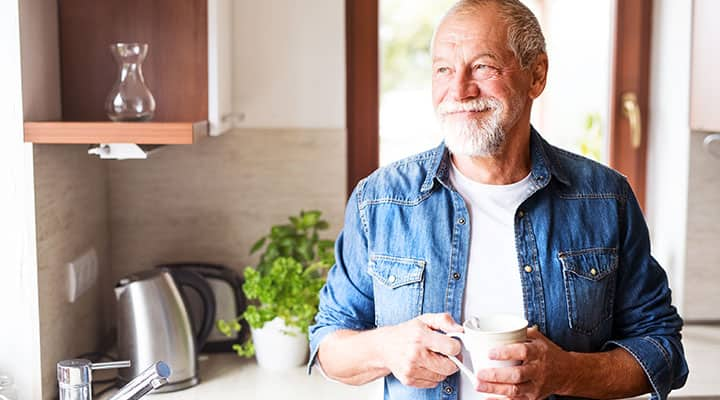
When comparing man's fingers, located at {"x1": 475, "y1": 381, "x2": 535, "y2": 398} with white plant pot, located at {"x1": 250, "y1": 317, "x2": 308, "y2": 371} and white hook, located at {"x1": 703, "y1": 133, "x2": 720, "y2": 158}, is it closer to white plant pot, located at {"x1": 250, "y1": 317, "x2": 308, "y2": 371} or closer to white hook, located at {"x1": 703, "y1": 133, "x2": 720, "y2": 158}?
white plant pot, located at {"x1": 250, "y1": 317, "x2": 308, "y2": 371}

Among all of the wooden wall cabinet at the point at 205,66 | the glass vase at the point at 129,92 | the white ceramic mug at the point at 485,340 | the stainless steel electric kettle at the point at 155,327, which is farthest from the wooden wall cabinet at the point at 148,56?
the white ceramic mug at the point at 485,340

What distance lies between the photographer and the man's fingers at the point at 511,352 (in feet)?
4.25

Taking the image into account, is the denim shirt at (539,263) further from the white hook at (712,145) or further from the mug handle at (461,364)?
the white hook at (712,145)

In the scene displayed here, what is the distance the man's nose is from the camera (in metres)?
1.52

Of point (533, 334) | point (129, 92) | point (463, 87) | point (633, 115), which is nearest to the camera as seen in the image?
point (533, 334)

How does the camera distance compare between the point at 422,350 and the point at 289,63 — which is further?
the point at 289,63

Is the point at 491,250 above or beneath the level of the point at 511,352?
above

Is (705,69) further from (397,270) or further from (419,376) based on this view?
(419,376)

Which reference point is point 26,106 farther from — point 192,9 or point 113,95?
point 192,9

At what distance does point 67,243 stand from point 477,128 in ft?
3.42

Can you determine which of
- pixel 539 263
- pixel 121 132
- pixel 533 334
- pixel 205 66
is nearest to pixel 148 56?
pixel 205 66

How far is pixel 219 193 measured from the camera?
8.28 ft

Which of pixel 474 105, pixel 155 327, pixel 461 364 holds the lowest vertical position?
pixel 155 327

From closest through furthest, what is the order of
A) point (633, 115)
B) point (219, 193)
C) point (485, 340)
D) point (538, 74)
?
point (485, 340) < point (538, 74) < point (219, 193) < point (633, 115)
